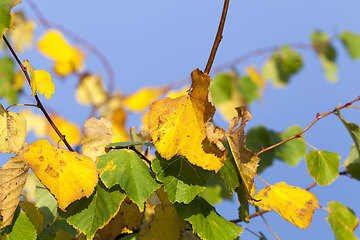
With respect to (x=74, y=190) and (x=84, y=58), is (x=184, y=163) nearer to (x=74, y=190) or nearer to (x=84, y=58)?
(x=74, y=190)

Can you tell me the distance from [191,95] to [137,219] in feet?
0.48

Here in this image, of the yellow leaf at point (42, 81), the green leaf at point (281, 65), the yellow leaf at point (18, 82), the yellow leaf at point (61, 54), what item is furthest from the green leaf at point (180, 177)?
the yellow leaf at point (18, 82)

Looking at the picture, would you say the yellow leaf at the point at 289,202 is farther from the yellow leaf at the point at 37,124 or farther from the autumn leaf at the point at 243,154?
the yellow leaf at the point at 37,124

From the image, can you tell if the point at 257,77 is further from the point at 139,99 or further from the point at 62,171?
the point at 62,171

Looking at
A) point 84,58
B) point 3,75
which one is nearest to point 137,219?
point 3,75

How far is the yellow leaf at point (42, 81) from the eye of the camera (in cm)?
41

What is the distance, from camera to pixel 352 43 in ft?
6.02

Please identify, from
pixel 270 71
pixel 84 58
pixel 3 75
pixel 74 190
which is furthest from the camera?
pixel 84 58

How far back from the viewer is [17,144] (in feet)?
1.37

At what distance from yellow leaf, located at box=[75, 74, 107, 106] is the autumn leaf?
69.4 inches

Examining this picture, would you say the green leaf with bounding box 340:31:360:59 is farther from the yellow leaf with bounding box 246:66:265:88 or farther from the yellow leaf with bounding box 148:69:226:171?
the yellow leaf with bounding box 148:69:226:171

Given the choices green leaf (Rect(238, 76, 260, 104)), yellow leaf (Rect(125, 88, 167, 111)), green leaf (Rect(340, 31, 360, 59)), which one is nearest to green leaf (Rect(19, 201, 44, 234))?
green leaf (Rect(238, 76, 260, 104))

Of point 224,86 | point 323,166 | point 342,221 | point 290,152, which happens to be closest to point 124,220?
point 323,166

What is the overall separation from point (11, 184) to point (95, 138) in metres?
0.10
